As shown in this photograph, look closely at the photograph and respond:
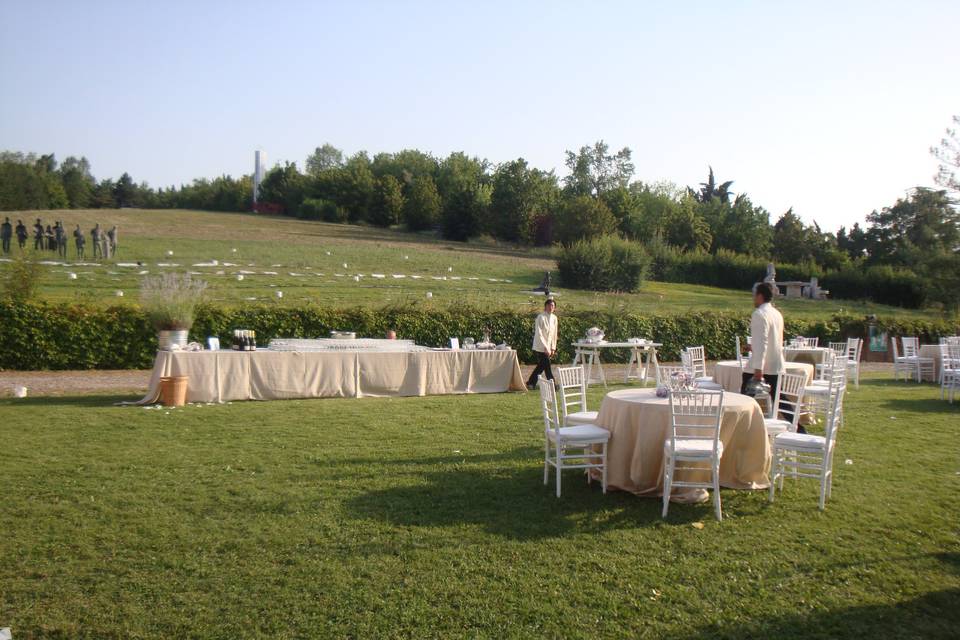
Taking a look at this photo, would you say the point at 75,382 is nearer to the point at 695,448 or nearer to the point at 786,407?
the point at 695,448

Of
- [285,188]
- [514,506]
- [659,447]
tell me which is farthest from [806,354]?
[285,188]

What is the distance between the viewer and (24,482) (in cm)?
647

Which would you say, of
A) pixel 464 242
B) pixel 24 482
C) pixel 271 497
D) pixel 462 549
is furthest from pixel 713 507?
pixel 464 242

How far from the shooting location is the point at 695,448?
5.88m

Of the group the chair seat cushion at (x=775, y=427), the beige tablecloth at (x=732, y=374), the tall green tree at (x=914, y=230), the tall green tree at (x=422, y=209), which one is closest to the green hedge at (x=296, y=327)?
the beige tablecloth at (x=732, y=374)

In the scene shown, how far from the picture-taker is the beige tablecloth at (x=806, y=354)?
42.1 feet

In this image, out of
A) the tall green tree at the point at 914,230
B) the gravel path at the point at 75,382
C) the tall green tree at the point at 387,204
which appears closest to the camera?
the gravel path at the point at 75,382

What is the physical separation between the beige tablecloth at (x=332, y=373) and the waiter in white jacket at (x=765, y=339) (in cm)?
641

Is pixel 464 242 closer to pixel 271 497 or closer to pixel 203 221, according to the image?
pixel 203 221

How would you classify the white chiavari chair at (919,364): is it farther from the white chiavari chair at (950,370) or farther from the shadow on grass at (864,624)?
the shadow on grass at (864,624)

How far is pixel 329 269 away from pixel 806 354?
1018 inches

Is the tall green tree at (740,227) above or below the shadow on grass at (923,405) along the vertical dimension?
above

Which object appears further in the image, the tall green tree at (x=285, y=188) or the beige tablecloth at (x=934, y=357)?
the tall green tree at (x=285, y=188)

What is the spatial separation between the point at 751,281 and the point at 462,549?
48201mm
